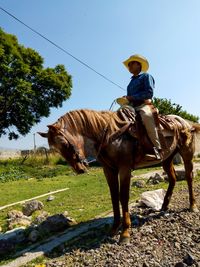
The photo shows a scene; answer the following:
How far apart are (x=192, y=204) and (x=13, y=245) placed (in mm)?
3518

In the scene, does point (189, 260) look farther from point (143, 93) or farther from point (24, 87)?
point (24, 87)

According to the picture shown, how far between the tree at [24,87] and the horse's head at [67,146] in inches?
1133

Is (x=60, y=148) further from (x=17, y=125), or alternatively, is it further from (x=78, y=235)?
(x=17, y=125)

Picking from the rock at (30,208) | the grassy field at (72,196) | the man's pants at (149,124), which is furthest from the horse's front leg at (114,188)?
the rock at (30,208)

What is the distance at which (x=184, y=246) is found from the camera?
5383 mm

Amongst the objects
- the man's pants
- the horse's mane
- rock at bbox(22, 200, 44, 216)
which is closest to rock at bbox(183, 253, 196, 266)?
the man's pants

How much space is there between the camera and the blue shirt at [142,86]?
6.29m

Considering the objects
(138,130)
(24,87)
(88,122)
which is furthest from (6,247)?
(24,87)

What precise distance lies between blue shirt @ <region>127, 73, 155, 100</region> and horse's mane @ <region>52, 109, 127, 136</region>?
618 millimetres

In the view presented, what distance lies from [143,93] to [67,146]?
177 centimetres

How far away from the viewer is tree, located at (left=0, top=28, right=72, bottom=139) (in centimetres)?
3359

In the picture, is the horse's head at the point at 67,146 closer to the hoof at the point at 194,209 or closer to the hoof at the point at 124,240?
the hoof at the point at 124,240

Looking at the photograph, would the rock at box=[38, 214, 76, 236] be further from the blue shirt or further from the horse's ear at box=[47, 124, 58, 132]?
the blue shirt

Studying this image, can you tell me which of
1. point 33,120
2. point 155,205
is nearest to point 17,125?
point 33,120
